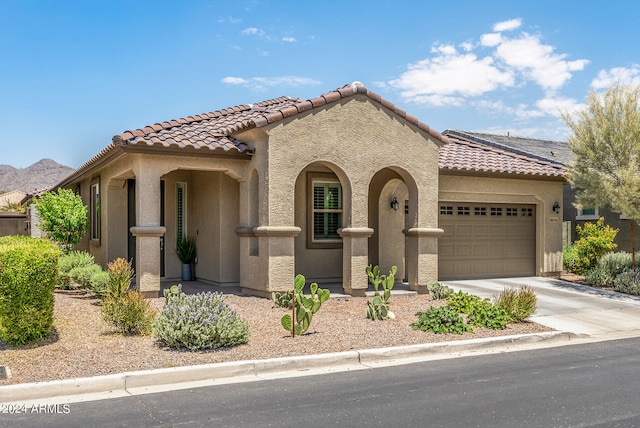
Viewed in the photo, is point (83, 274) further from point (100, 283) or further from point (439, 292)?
point (439, 292)

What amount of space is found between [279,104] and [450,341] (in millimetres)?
9390

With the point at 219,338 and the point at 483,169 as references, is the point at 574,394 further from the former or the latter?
the point at 483,169

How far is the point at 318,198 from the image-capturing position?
1547 centimetres

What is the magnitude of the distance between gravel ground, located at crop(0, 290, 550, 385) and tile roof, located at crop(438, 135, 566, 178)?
517 cm

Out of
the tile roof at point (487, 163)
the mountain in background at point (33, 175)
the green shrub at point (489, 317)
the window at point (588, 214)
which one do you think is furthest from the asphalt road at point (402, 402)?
the mountain in background at point (33, 175)

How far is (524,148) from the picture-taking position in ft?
82.2

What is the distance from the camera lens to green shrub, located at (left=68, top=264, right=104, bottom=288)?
13406mm

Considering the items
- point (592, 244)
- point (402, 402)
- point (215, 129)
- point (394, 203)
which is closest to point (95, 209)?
point (215, 129)

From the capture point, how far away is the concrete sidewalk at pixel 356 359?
6.56 m

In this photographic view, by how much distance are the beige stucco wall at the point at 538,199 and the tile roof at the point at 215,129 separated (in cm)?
265

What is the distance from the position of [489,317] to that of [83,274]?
28.9 ft

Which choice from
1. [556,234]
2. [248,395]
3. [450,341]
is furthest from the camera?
[556,234]

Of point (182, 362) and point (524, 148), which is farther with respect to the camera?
point (524, 148)

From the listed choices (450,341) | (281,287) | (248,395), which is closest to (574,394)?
(450,341)
